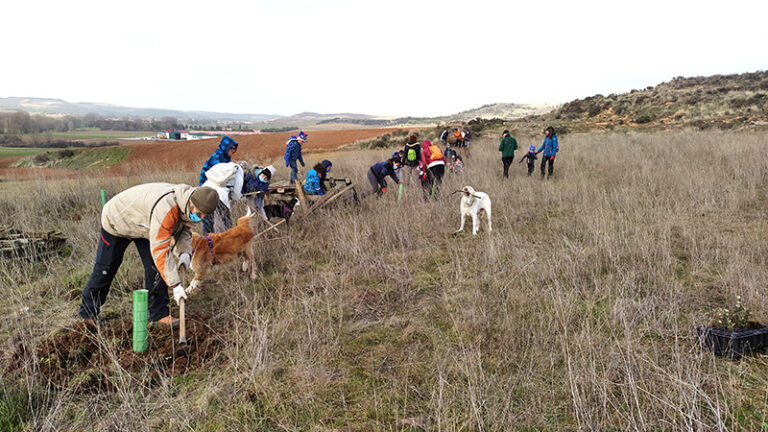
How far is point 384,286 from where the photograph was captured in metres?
4.79

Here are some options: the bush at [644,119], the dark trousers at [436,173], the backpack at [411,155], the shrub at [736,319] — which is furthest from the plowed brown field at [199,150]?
the shrub at [736,319]

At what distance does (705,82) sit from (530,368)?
142ft

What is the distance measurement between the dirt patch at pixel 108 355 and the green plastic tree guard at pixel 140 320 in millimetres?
75

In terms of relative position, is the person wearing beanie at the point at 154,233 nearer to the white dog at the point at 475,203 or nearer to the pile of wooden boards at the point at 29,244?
the pile of wooden boards at the point at 29,244

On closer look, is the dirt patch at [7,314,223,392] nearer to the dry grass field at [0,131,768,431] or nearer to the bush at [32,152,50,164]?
the dry grass field at [0,131,768,431]

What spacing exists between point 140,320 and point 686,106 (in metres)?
31.6

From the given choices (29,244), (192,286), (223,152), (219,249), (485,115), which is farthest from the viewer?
(485,115)

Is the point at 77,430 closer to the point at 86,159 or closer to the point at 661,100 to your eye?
the point at 86,159

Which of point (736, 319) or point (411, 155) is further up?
point (411, 155)

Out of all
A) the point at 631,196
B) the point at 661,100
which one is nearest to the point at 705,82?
the point at 661,100

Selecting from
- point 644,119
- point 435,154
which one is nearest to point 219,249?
point 435,154

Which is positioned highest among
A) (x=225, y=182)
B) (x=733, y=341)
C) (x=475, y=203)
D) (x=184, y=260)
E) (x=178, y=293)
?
(x=225, y=182)

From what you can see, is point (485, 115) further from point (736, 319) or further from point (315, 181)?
point (736, 319)

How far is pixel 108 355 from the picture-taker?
3227 millimetres
